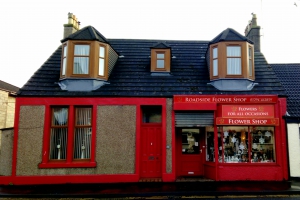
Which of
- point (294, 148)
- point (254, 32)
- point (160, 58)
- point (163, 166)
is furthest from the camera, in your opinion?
point (254, 32)

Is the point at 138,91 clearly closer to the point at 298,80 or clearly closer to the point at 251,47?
the point at 251,47

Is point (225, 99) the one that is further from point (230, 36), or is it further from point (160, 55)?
point (160, 55)

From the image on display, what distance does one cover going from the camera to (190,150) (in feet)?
42.1

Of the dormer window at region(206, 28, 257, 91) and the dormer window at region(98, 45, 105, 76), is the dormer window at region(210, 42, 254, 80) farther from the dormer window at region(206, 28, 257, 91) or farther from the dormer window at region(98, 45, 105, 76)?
the dormer window at region(98, 45, 105, 76)

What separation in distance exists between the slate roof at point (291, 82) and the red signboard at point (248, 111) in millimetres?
1528

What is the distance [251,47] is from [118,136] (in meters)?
8.74

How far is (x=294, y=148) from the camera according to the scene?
12.0 m

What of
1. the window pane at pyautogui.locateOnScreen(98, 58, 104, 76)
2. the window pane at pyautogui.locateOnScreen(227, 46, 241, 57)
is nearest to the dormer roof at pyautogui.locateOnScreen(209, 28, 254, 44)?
the window pane at pyautogui.locateOnScreen(227, 46, 241, 57)

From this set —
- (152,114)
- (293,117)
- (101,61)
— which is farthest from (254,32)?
(101,61)

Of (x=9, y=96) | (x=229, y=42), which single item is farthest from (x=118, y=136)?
(x=9, y=96)

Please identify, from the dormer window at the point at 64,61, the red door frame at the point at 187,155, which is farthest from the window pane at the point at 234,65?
the dormer window at the point at 64,61

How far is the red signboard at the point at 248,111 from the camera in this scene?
11.9m

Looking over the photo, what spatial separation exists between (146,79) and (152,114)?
1.96m

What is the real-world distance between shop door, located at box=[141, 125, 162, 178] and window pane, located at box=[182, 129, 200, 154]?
1459 millimetres
